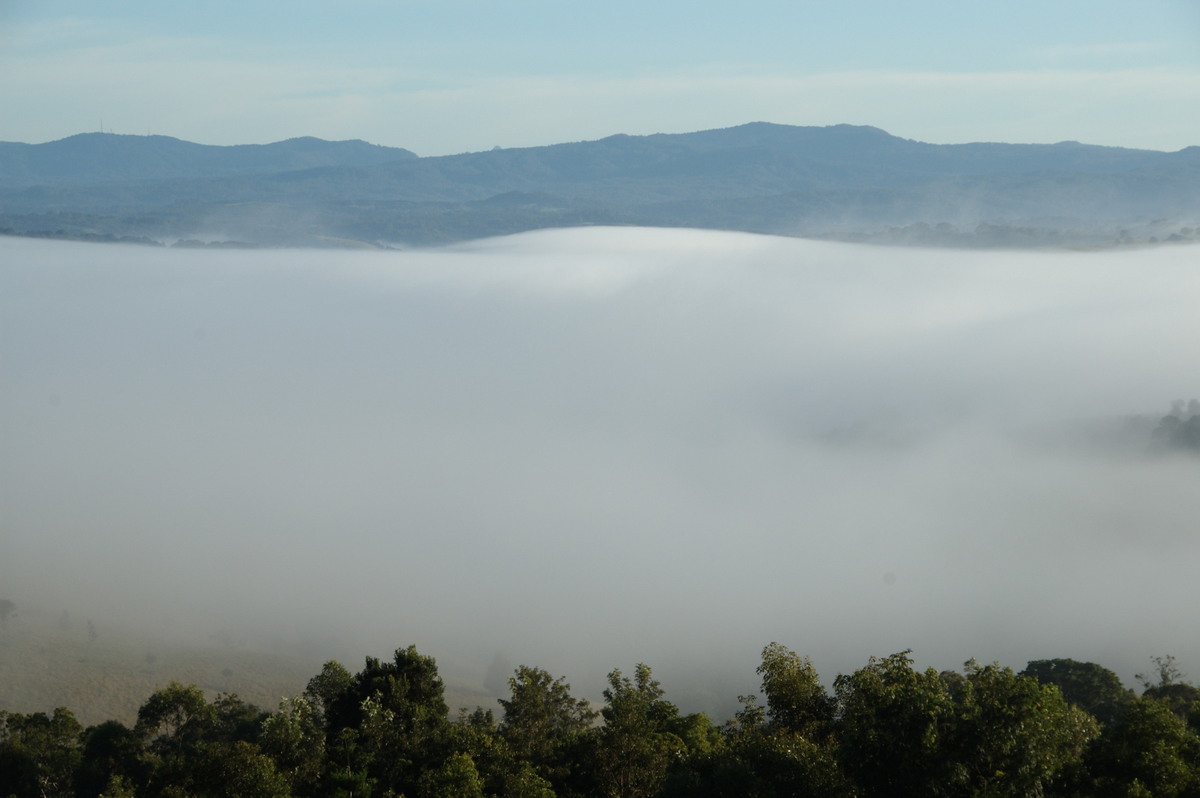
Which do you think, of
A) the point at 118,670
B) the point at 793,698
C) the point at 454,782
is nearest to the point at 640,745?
the point at 793,698

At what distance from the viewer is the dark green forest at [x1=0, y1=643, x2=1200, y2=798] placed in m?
18.1

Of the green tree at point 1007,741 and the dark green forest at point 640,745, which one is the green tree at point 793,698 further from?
the green tree at point 1007,741

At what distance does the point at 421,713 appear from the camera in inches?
1139

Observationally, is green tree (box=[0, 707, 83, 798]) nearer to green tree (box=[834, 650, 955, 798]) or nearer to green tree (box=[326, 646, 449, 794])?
green tree (box=[326, 646, 449, 794])

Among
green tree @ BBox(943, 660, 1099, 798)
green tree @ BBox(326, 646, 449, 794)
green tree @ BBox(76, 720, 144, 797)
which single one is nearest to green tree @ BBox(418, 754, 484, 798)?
green tree @ BBox(326, 646, 449, 794)

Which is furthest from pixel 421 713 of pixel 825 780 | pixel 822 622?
pixel 822 622

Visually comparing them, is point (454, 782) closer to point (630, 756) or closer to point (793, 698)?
point (630, 756)

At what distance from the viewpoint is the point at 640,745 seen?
85.7ft

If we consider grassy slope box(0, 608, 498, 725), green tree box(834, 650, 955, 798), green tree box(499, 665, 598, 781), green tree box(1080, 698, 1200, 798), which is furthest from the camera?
grassy slope box(0, 608, 498, 725)

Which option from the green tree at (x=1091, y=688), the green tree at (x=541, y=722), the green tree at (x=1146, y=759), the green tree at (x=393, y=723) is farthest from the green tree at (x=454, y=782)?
the green tree at (x=1091, y=688)

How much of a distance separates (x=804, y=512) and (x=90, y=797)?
106208 millimetres

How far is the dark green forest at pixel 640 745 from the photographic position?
1806 cm

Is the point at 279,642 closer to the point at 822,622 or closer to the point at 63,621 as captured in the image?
the point at 63,621

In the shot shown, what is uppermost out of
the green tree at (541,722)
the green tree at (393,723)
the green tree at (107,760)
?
Result: the green tree at (393,723)
